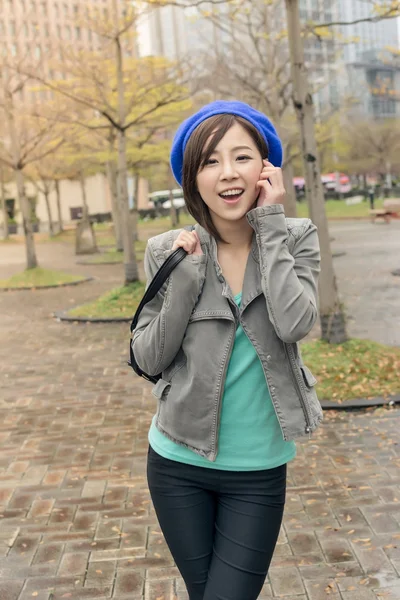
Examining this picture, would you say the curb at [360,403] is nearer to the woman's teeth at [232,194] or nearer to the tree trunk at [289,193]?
the woman's teeth at [232,194]

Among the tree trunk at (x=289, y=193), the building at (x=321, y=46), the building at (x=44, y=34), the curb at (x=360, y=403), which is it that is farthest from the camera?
the tree trunk at (x=289, y=193)

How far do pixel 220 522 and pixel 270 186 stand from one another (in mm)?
924

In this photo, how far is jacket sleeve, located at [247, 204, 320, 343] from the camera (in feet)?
6.43

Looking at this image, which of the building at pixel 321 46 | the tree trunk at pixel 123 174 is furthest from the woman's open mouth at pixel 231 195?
the tree trunk at pixel 123 174

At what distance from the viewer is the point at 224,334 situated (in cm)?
203

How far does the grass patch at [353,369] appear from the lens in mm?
6512

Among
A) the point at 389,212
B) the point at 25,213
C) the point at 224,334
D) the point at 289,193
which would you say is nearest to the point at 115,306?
the point at 25,213

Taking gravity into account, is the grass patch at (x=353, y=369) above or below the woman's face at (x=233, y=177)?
below

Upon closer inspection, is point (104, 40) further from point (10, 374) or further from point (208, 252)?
point (208, 252)

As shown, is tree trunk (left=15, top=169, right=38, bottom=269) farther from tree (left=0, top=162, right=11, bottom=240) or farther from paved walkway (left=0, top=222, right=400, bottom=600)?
tree (left=0, top=162, right=11, bottom=240)

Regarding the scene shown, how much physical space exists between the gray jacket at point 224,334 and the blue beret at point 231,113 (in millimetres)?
223

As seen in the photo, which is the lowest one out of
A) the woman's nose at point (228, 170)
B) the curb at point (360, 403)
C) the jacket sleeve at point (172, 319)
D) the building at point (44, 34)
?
the curb at point (360, 403)

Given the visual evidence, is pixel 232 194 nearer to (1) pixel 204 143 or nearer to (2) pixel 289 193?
(1) pixel 204 143

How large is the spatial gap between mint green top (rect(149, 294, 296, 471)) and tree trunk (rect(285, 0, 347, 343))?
5.62 m
